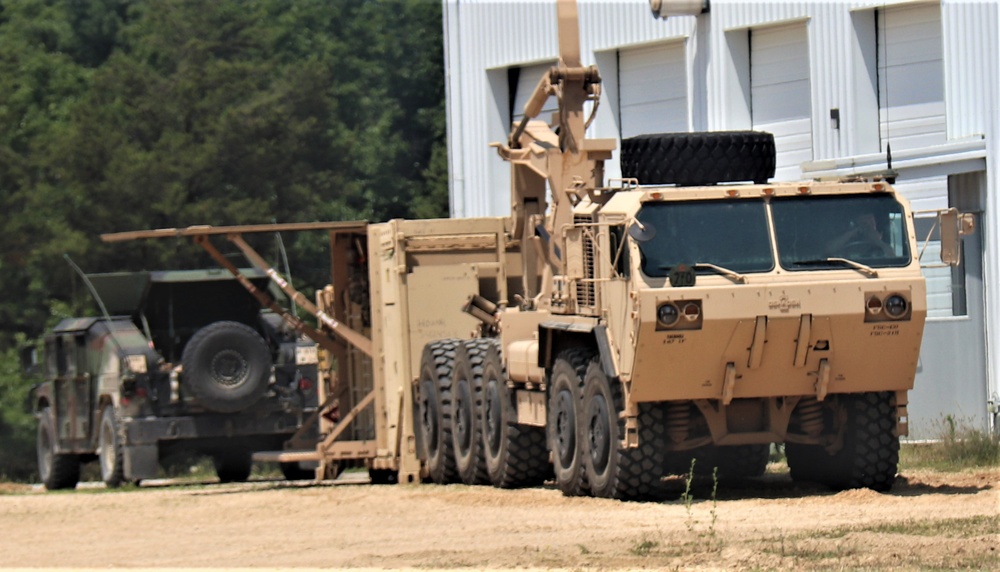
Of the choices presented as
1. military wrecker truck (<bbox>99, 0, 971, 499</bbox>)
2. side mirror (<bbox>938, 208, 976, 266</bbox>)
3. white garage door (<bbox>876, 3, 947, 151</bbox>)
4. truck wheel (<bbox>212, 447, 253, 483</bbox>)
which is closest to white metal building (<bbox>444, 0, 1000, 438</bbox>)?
white garage door (<bbox>876, 3, 947, 151</bbox>)

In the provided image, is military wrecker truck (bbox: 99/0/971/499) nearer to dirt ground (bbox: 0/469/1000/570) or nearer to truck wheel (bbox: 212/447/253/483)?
dirt ground (bbox: 0/469/1000/570)

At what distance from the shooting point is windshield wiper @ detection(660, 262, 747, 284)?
46.7 ft

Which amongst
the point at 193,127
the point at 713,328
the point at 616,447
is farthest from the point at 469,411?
the point at 193,127

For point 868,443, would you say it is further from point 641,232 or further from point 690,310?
point 641,232

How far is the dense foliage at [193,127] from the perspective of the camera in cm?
4656

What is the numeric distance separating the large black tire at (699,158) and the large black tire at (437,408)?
4449 mm

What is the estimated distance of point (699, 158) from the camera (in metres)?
15.1

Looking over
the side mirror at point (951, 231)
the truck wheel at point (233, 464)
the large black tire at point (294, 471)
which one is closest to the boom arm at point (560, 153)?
the side mirror at point (951, 231)

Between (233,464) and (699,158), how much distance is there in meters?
10.5

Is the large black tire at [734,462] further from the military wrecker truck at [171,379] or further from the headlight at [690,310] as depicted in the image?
the military wrecker truck at [171,379]

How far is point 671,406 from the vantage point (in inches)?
581

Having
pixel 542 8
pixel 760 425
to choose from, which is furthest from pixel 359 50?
pixel 760 425

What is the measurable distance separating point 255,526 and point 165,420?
8.50 m

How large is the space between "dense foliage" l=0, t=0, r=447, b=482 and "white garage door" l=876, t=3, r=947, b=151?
22.5 metres
